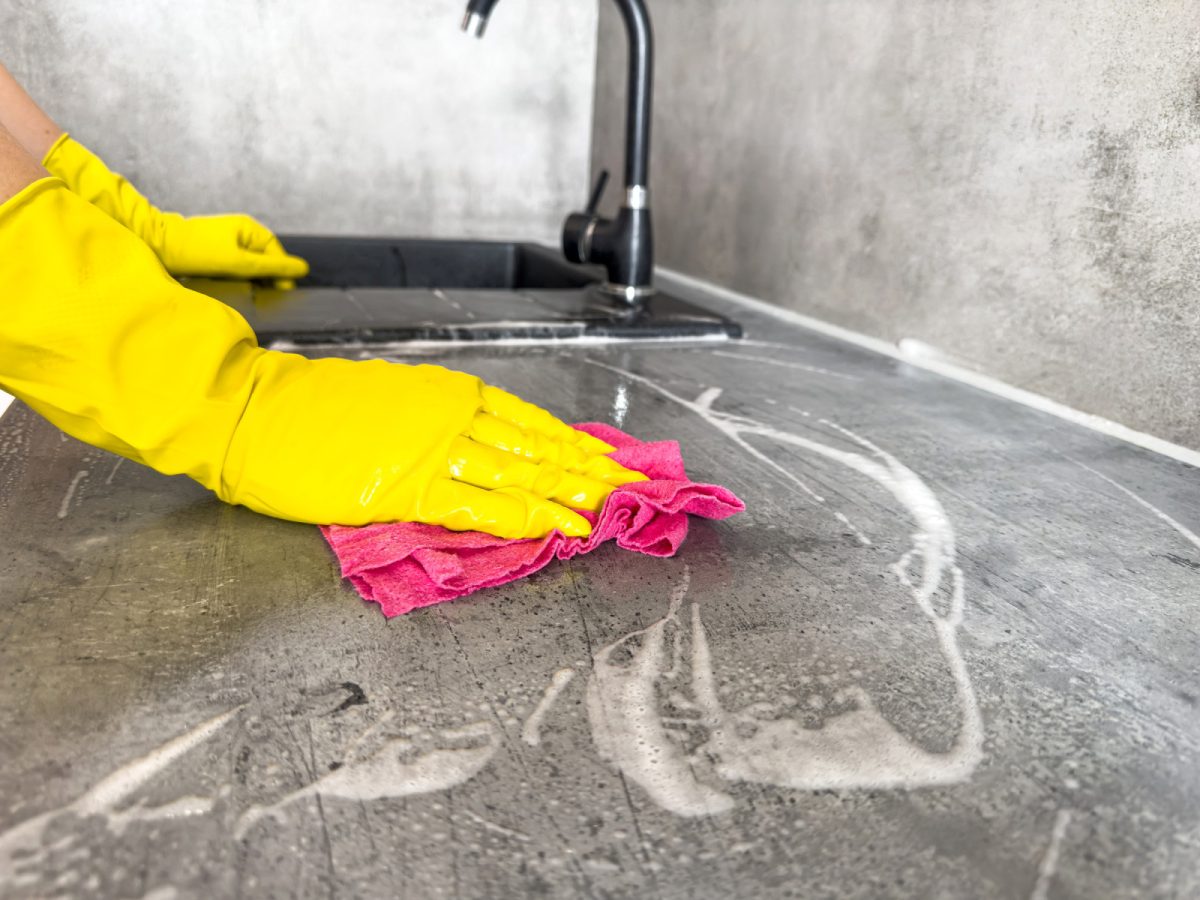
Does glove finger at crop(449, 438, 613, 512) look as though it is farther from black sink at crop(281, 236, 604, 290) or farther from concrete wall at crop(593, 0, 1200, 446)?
black sink at crop(281, 236, 604, 290)

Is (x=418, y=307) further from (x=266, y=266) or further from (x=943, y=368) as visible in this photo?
(x=943, y=368)

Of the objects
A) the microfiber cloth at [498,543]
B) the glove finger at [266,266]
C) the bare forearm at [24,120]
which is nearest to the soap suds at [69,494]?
the microfiber cloth at [498,543]

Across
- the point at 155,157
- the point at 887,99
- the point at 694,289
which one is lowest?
the point at 694,289

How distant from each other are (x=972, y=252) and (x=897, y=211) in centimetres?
17

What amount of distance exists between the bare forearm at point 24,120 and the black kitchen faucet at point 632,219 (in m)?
0.64

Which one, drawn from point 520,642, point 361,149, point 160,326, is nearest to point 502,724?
point 520,642

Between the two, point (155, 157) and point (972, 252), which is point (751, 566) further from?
point (155, 157)

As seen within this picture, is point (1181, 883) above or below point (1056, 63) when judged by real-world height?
below

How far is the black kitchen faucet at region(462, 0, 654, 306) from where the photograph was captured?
1506 mm

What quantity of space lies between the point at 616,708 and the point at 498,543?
0.22 metres

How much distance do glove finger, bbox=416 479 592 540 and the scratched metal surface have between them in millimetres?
36

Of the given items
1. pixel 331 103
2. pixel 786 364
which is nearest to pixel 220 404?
pixel 786 364

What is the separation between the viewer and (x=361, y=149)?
225cm

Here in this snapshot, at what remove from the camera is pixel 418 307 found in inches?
57.9
